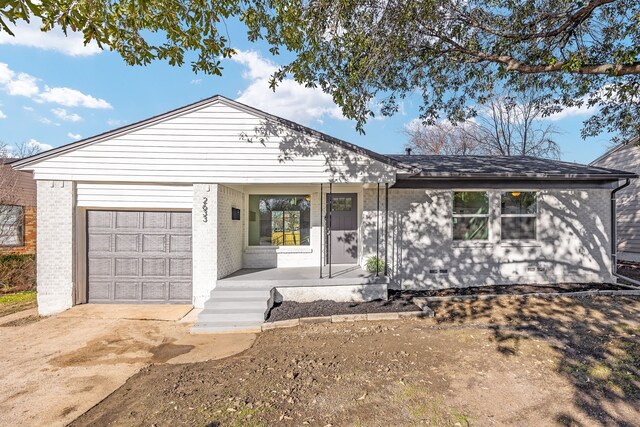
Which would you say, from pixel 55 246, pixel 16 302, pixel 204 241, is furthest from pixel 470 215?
pixel 16 302

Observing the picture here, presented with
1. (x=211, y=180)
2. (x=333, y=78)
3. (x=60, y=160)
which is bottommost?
(x=211, y=180)

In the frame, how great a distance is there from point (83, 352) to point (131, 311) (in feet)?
6.51

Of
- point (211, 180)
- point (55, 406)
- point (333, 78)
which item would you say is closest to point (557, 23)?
point (333, 78)

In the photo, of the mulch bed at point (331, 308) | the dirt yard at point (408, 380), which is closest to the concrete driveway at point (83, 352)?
the dirt yard at point (408, 380)

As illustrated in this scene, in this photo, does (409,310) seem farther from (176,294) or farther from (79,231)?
(79,231)

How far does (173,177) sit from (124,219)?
5.88ft

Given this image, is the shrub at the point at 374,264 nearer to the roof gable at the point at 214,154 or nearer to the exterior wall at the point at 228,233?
the roof gable at the point at 214,154

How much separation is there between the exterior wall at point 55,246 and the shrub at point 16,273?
4110 mm

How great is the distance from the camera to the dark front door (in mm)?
8930

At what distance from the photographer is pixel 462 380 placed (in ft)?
12.8

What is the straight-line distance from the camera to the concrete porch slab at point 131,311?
6.65 m

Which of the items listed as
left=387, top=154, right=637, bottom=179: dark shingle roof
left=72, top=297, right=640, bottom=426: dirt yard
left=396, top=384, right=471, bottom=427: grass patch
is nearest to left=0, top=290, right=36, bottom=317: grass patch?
left=72, top=297, right=640, bottom=426: dirt yard

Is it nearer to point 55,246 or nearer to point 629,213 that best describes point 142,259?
point 55,246

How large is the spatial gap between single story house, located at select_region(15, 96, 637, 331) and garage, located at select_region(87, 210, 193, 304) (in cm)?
3
